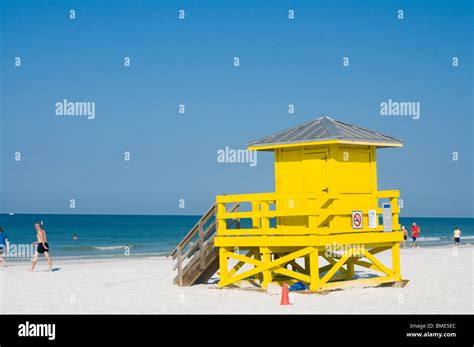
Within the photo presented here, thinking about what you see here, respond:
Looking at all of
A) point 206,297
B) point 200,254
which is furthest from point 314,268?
point 200,254

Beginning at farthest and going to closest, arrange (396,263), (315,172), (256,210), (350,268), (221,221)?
(350,268)
(396,263)
(221,221)
(256,210)
(315,172)

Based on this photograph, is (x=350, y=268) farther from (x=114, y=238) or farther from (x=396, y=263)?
(x=114, y=238)

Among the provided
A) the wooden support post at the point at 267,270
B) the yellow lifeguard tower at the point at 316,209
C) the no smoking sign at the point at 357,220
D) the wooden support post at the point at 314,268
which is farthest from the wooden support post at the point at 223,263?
the no smoking sign at the point at 357,220

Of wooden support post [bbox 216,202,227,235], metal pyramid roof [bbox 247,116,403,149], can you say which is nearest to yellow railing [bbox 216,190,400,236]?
wooden support post [bbox 216,202,227,235]

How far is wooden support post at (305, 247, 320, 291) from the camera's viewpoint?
50.0ft

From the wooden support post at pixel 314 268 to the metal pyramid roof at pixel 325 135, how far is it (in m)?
2.30

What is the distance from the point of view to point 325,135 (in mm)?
15641

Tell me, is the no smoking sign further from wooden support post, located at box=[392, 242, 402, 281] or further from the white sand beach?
wooden support post, located at box=[392, 242, 402, 281]

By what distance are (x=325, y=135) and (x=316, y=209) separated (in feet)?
5.15

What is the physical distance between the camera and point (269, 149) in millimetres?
16781
